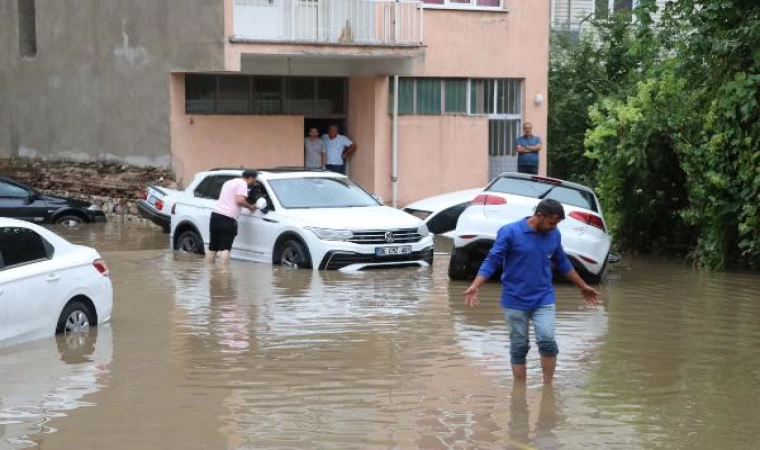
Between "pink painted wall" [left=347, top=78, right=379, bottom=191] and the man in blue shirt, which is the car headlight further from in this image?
"pink painted wall" [left=347, top=78, right=379, bottom=191]

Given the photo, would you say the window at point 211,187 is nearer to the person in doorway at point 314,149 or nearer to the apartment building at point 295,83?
the apartment building at point 295,83

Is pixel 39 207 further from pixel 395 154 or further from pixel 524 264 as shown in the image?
pixel 524 264

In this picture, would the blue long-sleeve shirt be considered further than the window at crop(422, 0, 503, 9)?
No

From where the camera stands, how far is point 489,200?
1706cm

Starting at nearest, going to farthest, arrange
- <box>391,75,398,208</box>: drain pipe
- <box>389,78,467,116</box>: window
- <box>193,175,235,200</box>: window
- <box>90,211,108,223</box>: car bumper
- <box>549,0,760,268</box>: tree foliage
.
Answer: <box>549,0,760,268</box>: tree foliage < <box>193,175,235,200</box>: window < <box>90,211,108,223</box>: car bumper < <box>391,75,398,208</box>: drain pipe < <box>389,78,467,116</box>: window

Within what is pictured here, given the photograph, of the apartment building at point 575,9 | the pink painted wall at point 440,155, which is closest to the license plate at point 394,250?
the pink painted wall at point 440,155

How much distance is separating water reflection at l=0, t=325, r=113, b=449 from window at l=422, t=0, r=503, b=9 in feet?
56.1

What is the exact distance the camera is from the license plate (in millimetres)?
18219

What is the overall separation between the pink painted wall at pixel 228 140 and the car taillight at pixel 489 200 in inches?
452

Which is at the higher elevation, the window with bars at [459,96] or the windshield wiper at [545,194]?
the window with bars at [459,96]

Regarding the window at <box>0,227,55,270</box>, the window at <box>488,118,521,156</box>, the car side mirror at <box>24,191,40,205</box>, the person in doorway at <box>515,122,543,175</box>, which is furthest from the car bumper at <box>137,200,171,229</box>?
the window at <box>488,118,521,156</box>

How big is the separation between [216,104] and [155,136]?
1478 millimetres

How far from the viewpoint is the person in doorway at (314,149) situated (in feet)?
93.9

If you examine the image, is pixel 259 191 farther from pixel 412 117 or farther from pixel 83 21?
pixel 83 21
